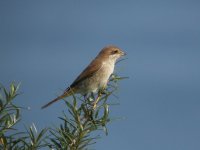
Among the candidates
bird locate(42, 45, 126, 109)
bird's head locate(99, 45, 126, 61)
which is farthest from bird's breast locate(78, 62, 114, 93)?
bird's head locate(99, 45, 126, 61)

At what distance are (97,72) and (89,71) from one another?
0.45 feet

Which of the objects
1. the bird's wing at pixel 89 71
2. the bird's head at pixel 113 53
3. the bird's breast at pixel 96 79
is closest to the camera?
the bird's breast at pixel 96 79

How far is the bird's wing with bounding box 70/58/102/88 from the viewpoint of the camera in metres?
6.30

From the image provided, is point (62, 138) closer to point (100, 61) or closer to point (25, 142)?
point (25, 142)

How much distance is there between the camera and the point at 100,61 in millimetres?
6633

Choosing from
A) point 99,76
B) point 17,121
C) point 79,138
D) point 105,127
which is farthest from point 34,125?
point 99,76

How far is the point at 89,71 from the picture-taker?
6.45 m

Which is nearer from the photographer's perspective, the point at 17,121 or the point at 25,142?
the point at 25,142

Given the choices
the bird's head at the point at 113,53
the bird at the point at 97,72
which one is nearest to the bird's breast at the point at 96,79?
the bird at the point at 97,72

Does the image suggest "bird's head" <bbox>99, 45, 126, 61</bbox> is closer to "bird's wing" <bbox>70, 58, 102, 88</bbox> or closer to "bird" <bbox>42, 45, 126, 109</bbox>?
"bird" <bbox>42, 45, 126, 109</bbox>

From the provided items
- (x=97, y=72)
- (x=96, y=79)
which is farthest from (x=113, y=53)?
(x=96, y=79)

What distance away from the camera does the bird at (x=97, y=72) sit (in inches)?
244

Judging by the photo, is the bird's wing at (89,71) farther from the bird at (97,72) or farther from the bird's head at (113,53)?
the bird's head at (113,53)

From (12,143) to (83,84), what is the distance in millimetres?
4336
